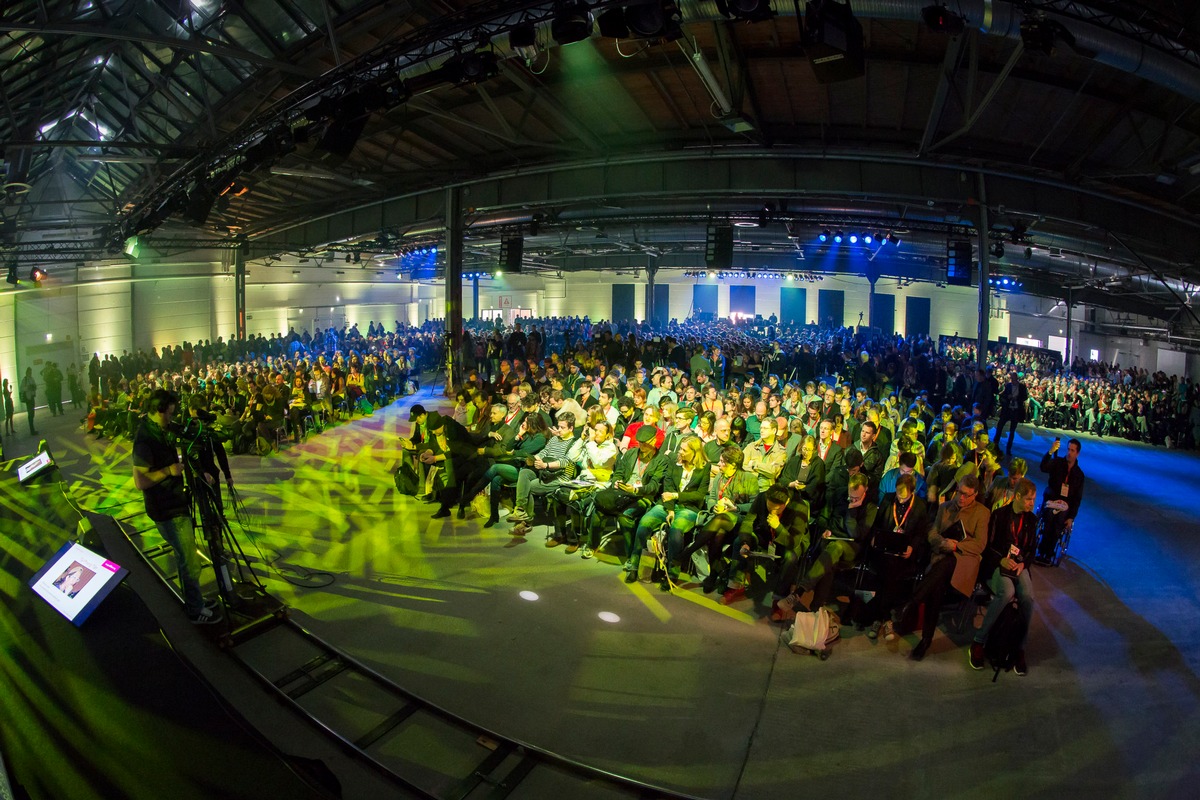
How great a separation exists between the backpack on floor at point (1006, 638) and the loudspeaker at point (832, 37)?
15.7 feet

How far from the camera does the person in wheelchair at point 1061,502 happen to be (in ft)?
21.1

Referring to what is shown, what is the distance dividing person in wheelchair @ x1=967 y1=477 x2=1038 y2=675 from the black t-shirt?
609cm

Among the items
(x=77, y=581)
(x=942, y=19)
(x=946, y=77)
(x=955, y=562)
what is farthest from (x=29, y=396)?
(x=946, y=77)

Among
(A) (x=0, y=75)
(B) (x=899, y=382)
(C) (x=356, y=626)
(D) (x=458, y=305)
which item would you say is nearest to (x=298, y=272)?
(D) (x=458, y=305)

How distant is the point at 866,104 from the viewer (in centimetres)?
946

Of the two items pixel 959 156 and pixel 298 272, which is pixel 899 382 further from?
pixel 298 272

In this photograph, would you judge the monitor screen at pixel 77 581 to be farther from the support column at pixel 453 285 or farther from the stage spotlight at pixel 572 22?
the support column at pixel 453 285

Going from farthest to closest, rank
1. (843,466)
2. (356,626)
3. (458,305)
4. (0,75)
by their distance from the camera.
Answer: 1. (458,305)
2. (0,75)
3. (843,466)
4. (356,626)

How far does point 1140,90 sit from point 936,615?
8.37 meters

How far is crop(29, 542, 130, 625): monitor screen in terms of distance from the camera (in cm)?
423

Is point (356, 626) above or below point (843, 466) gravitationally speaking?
below

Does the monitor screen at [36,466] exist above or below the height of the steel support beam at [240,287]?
below

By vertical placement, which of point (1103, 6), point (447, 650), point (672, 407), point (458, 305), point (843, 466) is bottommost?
point (447, 650)

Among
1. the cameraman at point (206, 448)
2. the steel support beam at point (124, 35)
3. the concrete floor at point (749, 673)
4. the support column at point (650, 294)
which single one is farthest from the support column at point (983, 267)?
the support column at point (650, 294)
